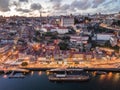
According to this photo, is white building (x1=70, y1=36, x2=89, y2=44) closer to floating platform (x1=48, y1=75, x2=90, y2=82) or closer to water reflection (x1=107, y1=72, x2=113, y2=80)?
water reflection (x1=107, y1=72, x2=113, y2=80)

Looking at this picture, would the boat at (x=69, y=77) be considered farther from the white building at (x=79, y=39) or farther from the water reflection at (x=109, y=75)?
the white building at (x=79, y=39)

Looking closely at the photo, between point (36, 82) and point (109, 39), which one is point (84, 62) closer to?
point (36, 82)

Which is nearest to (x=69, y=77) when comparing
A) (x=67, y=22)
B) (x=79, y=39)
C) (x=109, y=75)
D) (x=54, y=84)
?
(x=54, y=84)

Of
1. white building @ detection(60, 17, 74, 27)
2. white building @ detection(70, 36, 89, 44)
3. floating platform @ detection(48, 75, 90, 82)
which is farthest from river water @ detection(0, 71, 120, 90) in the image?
white building @ detection(60, 17, 74, 27)

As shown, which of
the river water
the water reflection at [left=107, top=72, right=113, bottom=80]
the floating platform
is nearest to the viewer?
the river water

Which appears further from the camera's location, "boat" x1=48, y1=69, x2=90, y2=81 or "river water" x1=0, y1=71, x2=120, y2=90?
"boat" x1=48, y1=69, x2=90, y2=81

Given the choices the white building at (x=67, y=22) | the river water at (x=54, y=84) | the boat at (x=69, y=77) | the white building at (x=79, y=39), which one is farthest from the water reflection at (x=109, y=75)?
the white building at (x=67, y=22)

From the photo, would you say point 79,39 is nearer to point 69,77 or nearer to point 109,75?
point 109,75

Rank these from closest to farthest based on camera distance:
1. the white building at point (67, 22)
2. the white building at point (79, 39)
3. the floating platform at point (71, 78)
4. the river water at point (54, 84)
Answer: the river water at point (54, 84), the floating platform at point (71, 78), the white building at point (79, 39), the white building at point (67, 22)

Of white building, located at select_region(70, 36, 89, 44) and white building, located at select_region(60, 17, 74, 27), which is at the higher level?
white building, located at select_region(60, 17, 74, 27)
